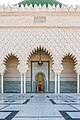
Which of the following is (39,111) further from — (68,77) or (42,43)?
(68,77)

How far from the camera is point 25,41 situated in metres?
10.0

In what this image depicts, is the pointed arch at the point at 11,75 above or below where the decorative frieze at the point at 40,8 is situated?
below

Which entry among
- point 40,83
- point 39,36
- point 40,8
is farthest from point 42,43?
point 40,83

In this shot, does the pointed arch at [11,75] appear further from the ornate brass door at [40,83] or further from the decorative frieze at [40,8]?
the decorative frieze at [40,8]

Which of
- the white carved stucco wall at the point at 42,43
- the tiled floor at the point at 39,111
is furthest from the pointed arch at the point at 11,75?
the tiled floor at the point at 39,111

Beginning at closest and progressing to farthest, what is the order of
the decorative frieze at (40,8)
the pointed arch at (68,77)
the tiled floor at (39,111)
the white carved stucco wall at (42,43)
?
the tiled floor at (39,111), the white carved stucco wall at (42,43), the decorative frieze at (40,8), the pointed arch at (68,77)

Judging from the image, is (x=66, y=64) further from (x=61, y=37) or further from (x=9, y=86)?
(x=9, y=86)

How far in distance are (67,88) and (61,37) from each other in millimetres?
1976

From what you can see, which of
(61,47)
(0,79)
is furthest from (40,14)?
(0,79)

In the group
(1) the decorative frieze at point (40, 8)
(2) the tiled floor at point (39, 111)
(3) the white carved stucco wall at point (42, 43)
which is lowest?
(2) the tiled floor at point (39, 111)

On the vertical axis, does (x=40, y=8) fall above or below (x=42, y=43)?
above

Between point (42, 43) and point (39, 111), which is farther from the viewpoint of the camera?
point (42, 43)

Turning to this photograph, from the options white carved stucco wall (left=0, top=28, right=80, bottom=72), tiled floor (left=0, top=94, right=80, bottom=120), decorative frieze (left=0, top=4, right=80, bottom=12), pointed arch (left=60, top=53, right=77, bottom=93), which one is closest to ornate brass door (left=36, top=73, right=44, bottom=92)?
pointed arch (left=60, top=53, right=77, bottom=93)

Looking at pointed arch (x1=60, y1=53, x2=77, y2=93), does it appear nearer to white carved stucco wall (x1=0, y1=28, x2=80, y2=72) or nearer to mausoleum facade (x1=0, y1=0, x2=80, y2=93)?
mausoleum facade (x1=0, y1=0, x2=80, y2=93)
